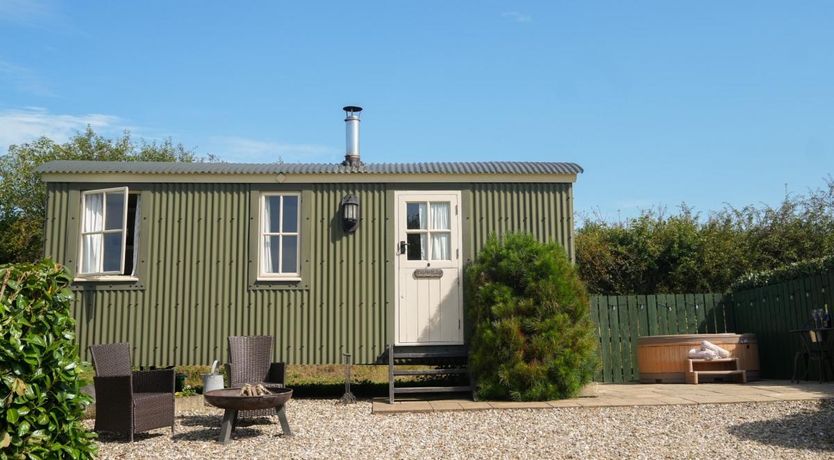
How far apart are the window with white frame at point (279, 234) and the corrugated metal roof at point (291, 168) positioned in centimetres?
40

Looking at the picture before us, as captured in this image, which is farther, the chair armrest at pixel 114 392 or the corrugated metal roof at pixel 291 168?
the corrugated metal roof at pixel 291 168

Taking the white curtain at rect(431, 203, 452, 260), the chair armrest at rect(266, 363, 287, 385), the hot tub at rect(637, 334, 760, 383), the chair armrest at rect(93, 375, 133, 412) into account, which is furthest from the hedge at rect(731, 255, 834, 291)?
the chair armrest at rect(93, 375, 133, 412)

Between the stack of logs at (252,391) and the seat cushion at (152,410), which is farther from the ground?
the stack of logs at (252,391)

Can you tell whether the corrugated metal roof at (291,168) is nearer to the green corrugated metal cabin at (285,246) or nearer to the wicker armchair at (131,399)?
the green corrugated metal cabin at (285,246)

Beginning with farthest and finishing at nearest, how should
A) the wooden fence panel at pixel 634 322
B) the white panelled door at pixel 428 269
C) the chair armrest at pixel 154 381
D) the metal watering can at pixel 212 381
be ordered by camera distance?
the wooden fence panel at pixel 634 322 → the white panelled door at pixel 428 269 → the metal watering can at pixel 212 381 → the chair armrest at pixel 154 381

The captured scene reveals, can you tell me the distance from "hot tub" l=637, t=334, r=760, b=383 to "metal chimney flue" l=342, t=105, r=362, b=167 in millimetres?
5004

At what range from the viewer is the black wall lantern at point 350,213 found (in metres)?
9.16

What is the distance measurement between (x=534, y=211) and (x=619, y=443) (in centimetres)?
419

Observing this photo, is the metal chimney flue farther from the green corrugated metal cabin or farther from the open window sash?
the open window sash

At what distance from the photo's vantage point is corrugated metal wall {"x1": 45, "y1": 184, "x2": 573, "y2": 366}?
9.10 m

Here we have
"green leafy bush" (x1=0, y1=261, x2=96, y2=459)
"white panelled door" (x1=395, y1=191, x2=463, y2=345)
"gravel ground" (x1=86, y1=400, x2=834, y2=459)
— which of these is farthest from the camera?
"white panelled door" (x1=395, y1=191, x2=463, y2=345)

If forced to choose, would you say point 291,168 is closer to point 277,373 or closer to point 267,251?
point 267,251

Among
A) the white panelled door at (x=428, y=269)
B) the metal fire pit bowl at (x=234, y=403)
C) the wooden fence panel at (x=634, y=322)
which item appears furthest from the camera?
the wooden fence panel at (x=634, y=322)

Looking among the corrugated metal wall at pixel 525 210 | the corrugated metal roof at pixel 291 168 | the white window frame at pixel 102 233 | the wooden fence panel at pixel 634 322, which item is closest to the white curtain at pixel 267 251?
the corrugated metal roof at pixel 291 168
